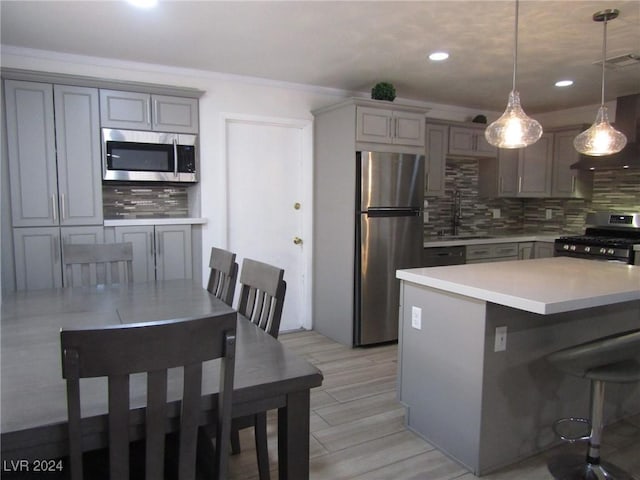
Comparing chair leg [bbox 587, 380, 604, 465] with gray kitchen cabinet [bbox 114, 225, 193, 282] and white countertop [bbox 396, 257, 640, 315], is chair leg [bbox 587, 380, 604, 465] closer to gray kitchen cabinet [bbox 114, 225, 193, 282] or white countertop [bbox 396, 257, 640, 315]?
white countertop [bbox 396, 257, 640, 315]

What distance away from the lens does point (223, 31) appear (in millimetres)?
2830

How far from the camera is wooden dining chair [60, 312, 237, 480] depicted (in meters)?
0.97

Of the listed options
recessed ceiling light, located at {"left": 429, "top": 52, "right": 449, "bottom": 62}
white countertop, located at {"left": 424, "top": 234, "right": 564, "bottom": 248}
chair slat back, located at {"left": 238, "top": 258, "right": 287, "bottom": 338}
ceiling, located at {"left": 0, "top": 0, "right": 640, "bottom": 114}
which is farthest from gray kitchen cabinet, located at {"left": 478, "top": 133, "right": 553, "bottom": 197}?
chair slat back, located at {"left": 238, "top": 258, "right": 287, "bottom": 338}

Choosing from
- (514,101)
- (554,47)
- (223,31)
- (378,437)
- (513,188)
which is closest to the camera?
(514,101)

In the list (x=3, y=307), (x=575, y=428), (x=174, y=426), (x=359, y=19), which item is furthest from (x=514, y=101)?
(x=3, y=307)

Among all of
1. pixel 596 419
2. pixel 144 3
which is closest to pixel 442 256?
pixel 596 419

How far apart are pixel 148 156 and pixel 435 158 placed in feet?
9.40

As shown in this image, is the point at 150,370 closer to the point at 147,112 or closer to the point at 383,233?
the point at 147,112

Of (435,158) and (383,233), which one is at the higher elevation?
(435,158)

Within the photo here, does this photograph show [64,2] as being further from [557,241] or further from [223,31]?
[557,241]

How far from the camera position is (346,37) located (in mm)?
2896

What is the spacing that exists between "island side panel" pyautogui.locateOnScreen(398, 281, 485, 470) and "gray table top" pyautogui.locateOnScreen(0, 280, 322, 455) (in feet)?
3.25

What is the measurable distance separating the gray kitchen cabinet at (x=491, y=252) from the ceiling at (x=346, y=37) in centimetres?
166

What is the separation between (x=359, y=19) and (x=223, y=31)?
0.89 meters
